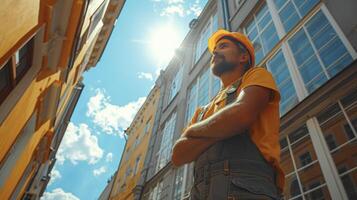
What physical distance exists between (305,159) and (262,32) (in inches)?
189

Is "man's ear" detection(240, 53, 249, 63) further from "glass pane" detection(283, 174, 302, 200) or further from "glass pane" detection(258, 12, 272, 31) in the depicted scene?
"glass pane" detection(258, 12, 272, 31)

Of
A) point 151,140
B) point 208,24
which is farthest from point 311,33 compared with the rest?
point 151,140

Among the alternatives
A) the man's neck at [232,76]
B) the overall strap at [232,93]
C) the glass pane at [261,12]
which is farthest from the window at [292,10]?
the overall strap at [232,93]

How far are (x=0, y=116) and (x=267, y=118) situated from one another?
378 centimetres

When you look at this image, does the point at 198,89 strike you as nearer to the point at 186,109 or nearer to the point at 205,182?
the point at 186,109

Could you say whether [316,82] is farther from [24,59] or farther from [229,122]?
[24,59]

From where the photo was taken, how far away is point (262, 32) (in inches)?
301

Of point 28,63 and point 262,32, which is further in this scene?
point 262,32

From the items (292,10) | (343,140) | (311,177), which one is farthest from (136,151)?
(343,140)

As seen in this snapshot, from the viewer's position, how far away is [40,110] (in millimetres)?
6238

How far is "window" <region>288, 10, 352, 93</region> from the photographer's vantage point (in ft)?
14.4

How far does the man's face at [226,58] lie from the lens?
83.7 inches

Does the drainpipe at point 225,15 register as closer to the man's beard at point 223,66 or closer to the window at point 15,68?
the window at point 15,68

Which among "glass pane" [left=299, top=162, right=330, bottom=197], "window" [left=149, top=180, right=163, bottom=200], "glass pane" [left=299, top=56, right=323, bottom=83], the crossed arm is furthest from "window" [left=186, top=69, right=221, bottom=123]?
the crossed arm
